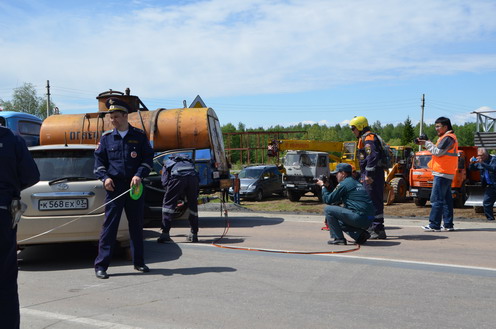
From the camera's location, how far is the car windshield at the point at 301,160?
24109 mm

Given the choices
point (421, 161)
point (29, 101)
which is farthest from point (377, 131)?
point (421, 161)

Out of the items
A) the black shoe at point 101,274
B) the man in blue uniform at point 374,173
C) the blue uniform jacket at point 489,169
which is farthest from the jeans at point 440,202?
the black shoe at point 101,274

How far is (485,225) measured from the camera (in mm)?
11039

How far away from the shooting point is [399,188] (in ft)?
72.1

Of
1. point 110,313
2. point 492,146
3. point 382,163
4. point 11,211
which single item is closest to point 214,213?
point 382,163

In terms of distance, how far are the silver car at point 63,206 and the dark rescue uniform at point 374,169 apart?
170 inches

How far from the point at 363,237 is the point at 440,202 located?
2.21 m

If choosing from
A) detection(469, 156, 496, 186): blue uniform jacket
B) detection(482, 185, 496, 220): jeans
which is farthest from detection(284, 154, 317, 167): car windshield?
detection(482, 185, 496, 220): jeans

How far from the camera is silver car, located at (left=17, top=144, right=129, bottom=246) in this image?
6625mm

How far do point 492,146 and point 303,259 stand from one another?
37.6 feet

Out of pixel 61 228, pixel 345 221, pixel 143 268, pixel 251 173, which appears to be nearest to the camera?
pixel 143 268

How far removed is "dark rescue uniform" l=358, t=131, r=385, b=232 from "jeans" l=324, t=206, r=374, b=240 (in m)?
0.81

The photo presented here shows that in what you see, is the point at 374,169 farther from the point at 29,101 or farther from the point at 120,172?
the point at 29,101

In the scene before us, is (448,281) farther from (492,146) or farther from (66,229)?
(492,146)
